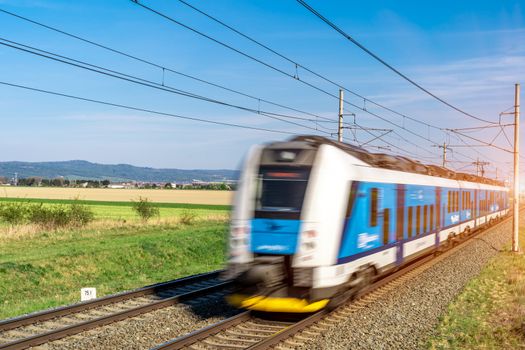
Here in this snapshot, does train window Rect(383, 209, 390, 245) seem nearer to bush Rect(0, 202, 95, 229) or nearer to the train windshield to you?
the train windshield

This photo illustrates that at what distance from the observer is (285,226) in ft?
33.3

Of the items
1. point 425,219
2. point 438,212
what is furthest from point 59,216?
point 425,219

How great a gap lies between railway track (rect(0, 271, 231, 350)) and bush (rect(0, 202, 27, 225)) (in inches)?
809

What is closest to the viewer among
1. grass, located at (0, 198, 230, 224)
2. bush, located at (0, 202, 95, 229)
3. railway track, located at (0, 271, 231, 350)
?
railway track, located at (0, 271, 231, 350)

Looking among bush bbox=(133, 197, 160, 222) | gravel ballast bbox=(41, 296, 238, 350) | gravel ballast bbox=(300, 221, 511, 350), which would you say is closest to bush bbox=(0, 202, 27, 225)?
bush bbox=(133, 197, 160, 222)

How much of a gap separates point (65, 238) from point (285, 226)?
1976 cm

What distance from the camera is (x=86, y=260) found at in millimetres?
19703

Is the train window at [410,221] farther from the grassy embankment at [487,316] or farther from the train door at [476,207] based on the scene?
the train door at [476,207]

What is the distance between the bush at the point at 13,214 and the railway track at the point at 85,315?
2055cm

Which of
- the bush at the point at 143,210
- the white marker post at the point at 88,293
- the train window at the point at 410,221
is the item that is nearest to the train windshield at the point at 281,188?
the white marker post at the point at 88,293

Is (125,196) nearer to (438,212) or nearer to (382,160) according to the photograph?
(438,212)

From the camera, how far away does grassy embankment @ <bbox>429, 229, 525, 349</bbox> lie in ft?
30.6

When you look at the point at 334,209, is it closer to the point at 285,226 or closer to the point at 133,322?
the point at 285,226

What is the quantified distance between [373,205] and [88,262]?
11.9 metres
